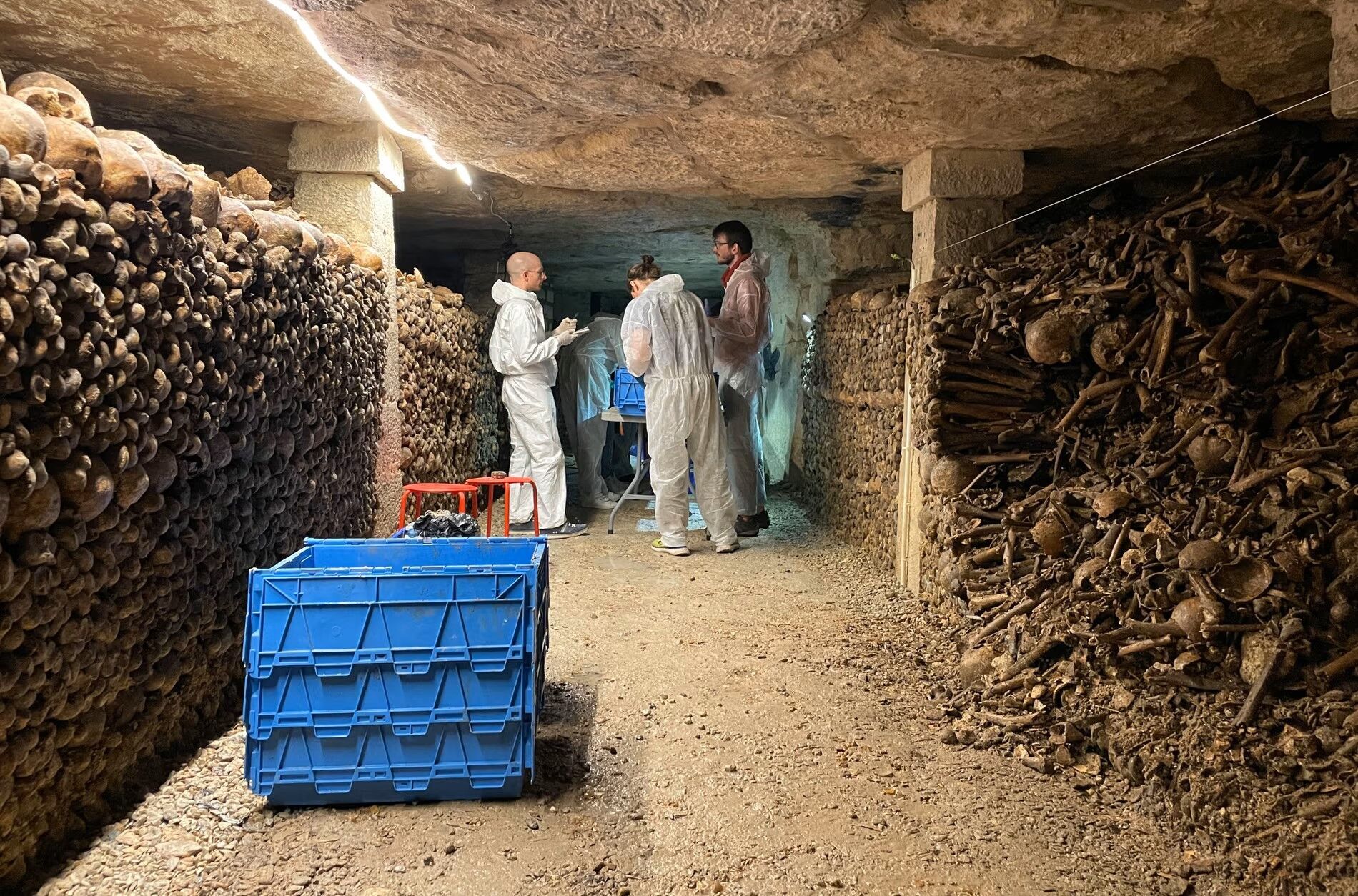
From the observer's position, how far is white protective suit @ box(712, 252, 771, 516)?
6711 millimetres

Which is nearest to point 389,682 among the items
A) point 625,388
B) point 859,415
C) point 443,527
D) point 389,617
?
point 389,617

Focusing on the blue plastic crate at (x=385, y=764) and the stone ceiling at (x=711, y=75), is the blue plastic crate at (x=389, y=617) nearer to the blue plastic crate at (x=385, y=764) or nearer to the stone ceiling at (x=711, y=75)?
the blue plastic crate at (x=385, y=764)

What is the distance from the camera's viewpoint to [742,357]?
7.01m

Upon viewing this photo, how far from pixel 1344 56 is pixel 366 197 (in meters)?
4.72

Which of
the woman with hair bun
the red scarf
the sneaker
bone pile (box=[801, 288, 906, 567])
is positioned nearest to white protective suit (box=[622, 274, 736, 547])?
the woman with hair bun

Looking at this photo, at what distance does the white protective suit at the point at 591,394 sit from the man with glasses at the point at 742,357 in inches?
72.4

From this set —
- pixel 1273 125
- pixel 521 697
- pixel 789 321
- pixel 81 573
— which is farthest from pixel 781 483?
pixel 81 573

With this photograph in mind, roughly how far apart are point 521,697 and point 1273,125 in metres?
4.60

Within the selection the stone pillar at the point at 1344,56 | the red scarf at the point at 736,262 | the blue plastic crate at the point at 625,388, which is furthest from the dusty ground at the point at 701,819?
the blue plastic crate at the point at 625,388

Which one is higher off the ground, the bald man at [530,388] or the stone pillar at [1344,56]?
the stone pillar at [1344,56]

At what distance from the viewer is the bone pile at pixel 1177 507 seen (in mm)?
2342

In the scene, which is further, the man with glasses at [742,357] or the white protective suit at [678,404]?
the man with glasses at [742,357]

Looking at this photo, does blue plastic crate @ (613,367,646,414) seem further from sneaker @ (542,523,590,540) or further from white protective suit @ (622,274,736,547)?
white protective suit @ (622,274,736,547)

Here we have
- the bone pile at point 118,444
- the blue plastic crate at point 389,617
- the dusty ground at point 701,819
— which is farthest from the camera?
the blue plastic crate at point 389,617
